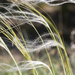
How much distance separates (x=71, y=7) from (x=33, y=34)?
0.54 metres

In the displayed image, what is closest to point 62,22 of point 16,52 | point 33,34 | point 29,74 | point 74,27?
point 74,27

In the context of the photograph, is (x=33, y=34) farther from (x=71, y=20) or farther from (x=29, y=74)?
(x=29, y=74)

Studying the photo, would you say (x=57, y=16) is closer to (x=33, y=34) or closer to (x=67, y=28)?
(x=67, y=28)

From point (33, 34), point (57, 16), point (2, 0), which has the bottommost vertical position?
point (33, 34)

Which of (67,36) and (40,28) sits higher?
(40,28)

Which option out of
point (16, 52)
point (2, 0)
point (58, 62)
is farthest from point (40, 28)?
point (58, 62)

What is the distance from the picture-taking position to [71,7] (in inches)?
63.6

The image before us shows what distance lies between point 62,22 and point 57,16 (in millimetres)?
114

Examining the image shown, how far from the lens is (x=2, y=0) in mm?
1350

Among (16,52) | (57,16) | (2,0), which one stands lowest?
(16,52)

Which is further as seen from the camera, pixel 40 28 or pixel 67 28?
pixel 67 28

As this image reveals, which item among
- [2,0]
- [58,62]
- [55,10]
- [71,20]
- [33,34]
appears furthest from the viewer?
Answer: [71,20]

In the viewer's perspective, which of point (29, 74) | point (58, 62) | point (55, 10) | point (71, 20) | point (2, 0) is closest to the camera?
point (29, 74)

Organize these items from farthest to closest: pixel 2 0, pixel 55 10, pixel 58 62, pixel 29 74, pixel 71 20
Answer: pixel 71 20
pixel 55 10
pixel 2 0
pixel 58 62
pixel 29 74
